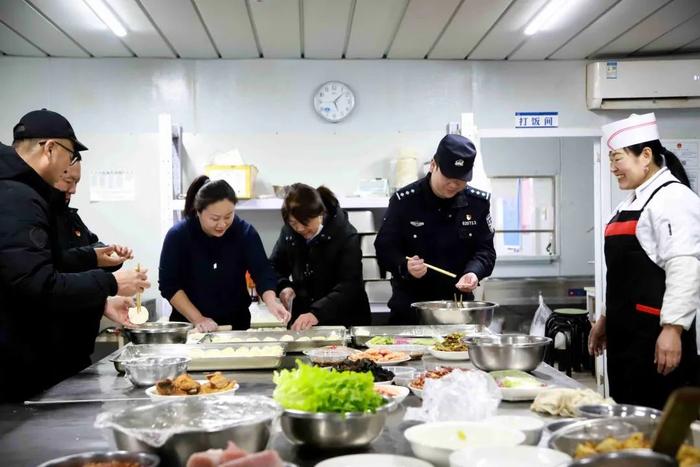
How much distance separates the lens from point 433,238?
3.54 meters

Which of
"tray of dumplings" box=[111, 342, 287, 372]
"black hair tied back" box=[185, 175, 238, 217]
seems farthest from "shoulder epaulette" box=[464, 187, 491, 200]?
"tray of dumplings" box=[111, 342, 287, 372]

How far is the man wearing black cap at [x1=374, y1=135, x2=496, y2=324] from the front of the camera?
137 inches

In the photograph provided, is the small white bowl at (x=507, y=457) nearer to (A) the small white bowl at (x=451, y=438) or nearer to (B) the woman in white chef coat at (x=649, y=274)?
(A) the small white bowl at (x=451, y=438)

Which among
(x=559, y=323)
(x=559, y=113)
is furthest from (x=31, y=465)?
(x=559, y=323)

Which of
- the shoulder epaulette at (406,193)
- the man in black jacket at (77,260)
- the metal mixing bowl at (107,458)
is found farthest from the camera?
the shoulder epaulette at (406,193)

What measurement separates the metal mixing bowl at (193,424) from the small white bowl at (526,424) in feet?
1.74

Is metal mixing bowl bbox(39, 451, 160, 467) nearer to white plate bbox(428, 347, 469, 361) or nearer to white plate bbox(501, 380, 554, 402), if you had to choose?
white plate bbox(501, 380, 554, 402)

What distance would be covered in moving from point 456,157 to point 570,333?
3.65m

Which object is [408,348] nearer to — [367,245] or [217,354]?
[217,354]

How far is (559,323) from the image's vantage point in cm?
627

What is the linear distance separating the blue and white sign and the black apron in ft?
8.86

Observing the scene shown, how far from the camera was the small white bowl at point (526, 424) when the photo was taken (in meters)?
1.41

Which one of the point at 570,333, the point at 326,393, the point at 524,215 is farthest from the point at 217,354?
the point at 524,215

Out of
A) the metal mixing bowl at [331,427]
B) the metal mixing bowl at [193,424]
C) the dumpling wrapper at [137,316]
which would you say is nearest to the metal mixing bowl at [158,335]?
the dumpling wrapper at [137,316]
